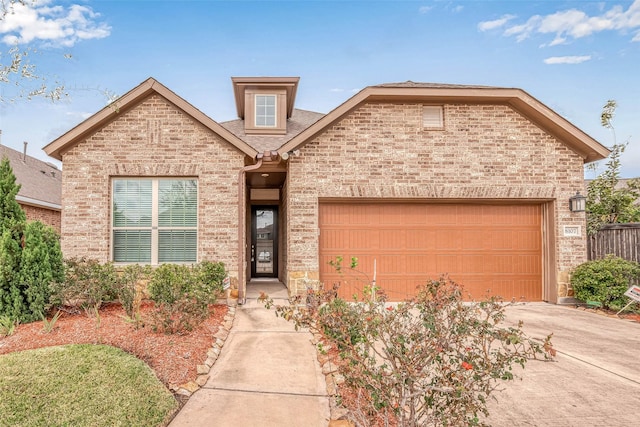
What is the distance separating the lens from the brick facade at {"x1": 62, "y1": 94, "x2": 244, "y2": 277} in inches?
293

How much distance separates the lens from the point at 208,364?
436cm

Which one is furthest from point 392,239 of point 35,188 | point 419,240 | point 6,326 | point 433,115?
point 35,188

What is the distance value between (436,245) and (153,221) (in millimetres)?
6600

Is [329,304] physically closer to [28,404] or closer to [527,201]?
[28,404]

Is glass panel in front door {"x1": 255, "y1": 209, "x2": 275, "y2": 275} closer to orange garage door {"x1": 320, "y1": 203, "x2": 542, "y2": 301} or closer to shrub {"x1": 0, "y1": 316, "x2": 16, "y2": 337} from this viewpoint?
orange garage door {"x1": 320, "y1": 203, "x2": 542, "y2": 301}

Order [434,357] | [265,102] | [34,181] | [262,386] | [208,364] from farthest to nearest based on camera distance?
1. [34,181]
2. [265,102]
3. [208,364]
4. [262,386]
5. [434,357]

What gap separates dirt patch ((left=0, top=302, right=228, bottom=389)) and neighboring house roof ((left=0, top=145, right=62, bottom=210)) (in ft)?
33.8

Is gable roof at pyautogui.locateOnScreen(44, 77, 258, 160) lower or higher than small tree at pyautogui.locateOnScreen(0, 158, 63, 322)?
higher

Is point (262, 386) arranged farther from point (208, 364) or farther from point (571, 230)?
point (571, 230)

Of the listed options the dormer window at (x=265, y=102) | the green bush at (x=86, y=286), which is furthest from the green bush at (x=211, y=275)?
the dormer window at (x=265, y=102)

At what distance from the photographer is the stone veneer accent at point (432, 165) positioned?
26.1 feet

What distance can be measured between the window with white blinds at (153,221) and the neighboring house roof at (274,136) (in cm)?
232

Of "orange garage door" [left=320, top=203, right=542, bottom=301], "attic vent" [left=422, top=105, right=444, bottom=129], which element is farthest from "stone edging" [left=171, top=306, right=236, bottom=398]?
"attic vent" [left=422, top=105, right=444, bottom=129]

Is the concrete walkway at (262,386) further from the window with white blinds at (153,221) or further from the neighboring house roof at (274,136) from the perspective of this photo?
the neighboring house roof at (274,136)
